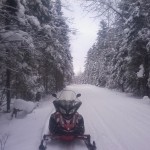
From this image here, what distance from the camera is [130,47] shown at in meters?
23.4

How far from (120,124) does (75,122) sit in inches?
140

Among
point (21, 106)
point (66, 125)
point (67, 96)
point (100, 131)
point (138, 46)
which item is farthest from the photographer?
point (138, 46)

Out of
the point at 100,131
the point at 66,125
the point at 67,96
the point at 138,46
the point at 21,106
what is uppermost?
the point at 138,46

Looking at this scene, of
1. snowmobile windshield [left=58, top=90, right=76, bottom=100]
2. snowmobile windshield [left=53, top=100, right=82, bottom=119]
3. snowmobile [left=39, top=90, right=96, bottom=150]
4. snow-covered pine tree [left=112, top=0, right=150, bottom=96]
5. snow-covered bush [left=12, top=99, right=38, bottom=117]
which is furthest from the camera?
snow-covered pine tree [left=112, top=0, right=150, bottom=96]

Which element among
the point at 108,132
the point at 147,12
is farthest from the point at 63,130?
the point at 147,12

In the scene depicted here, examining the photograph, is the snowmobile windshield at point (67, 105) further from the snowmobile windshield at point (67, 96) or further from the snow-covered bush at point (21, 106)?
the snow-covered bush at point (21, 106)

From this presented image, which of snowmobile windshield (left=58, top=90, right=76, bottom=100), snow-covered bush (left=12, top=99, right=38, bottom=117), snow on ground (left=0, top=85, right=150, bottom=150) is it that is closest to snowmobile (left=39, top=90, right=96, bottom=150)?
snow on ground (left=0, top=85, right=150, bottom=150)

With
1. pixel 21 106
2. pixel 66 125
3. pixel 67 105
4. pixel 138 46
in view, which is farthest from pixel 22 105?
pixel 138 46

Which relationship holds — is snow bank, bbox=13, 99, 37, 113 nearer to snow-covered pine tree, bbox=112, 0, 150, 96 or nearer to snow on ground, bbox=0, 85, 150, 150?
snow on ground, bbox=0, 85, 150, 150

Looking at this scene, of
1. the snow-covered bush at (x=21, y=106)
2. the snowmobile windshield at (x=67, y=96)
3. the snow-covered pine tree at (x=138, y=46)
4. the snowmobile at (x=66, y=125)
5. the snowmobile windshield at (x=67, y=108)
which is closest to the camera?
the snowmobile at (x=66, y=125)

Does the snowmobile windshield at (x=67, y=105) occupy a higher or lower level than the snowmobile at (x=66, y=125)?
higher

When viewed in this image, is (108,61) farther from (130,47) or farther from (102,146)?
(102,146)

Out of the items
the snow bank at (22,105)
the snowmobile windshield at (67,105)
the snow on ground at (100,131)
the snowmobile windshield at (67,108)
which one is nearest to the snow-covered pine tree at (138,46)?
the snow on ground at (100,131)

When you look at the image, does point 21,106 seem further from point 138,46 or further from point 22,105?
point 138,46
